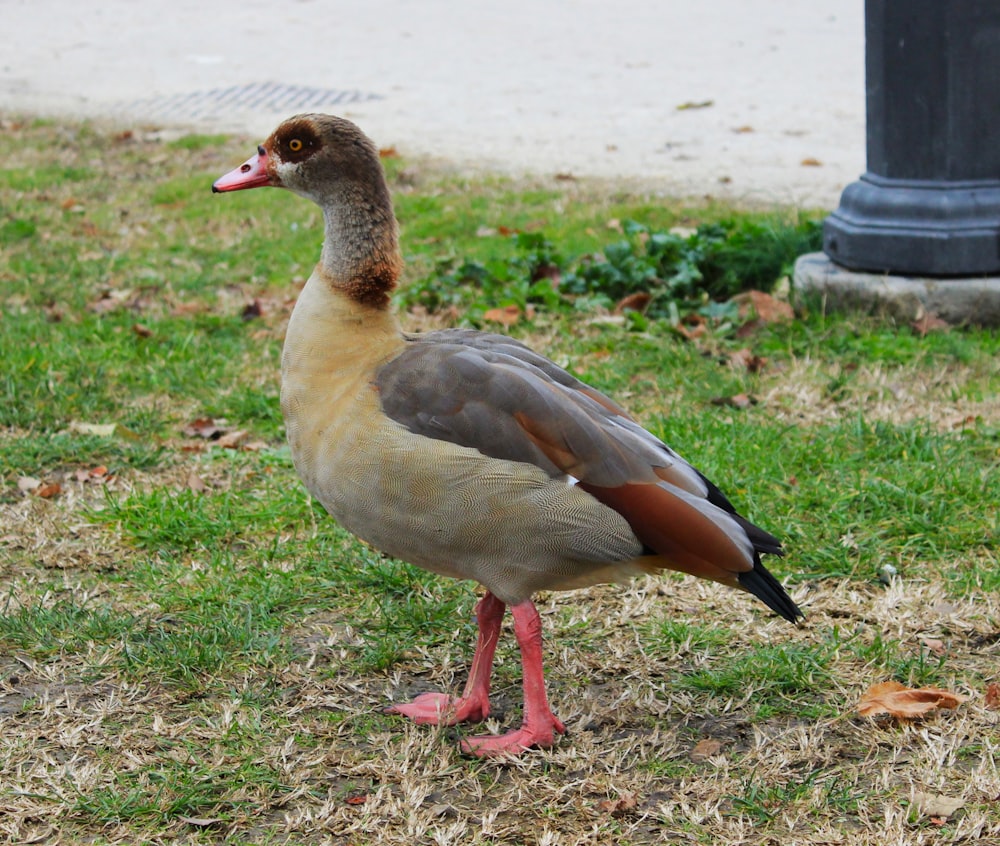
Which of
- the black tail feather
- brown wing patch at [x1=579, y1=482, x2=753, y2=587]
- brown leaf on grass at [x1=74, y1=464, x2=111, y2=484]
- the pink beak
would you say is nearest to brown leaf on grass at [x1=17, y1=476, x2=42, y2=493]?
brown leaf on grass at [x1=74, y1=464, x2=111, y2=484]

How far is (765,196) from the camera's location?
7938 millimetres

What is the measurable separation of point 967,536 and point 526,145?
6108 mm

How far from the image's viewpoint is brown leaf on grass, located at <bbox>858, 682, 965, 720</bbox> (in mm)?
3242

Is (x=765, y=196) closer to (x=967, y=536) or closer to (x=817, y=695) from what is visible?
(x=967, y=536)

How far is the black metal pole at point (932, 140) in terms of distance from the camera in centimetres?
552

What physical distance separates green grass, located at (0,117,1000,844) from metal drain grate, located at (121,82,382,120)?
4.21m

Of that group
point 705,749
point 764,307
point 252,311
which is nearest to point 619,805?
point 705,749

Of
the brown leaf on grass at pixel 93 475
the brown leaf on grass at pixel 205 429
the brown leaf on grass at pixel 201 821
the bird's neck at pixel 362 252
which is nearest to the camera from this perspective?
the brown leaf on grass at pixel 201 821

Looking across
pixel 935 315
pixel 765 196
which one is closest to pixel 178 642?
pixel 935 315

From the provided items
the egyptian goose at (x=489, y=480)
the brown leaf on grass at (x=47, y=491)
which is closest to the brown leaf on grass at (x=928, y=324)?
the egyptian goose at (x=489, y=480)

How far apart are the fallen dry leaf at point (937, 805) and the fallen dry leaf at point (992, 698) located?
0.44 m

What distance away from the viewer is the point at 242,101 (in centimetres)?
1090

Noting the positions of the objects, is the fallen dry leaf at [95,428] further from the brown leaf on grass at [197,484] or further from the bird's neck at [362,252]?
the bird's neck at [362,252]

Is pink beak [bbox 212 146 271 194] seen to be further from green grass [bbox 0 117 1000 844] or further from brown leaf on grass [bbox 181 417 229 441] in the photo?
brown leaf on grass [bbox 181 417 229 441]
